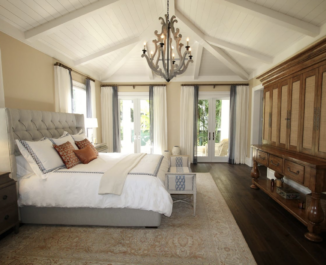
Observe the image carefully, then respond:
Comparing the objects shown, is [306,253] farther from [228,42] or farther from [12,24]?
[12,24]

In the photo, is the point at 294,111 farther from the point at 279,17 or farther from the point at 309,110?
the point at 279,17

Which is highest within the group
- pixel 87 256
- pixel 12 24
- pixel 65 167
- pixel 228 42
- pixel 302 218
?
pixel 228 42

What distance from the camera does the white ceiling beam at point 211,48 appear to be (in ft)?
11.2

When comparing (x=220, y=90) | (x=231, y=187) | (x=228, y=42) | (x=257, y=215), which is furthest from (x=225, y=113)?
(x=257, y=215)

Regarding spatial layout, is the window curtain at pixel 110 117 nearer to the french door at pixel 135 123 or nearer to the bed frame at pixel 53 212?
the french door at pixel 135 123

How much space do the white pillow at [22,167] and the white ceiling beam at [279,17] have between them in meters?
3.68

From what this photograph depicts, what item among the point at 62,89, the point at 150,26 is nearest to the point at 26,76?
the point at 62,89

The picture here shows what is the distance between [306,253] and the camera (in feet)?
5.91

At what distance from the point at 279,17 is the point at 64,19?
3.28m

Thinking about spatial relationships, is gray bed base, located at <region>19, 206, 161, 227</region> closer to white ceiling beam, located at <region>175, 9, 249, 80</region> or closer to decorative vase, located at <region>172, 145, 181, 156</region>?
decorative vase, located at <region>172, 145, 181, 156</region>

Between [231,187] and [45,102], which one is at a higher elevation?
[45,102]

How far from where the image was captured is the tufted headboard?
2.11 meters

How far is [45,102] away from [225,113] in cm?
479

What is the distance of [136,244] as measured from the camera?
6.35 feet
